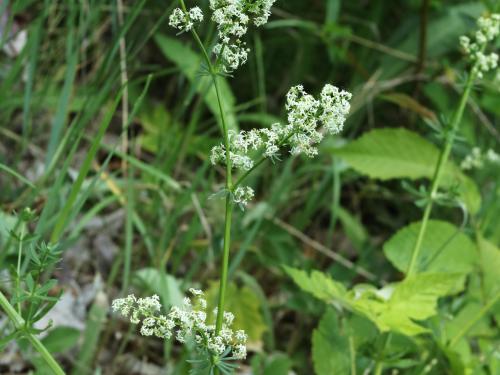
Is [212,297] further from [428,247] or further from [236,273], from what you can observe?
[428,247]

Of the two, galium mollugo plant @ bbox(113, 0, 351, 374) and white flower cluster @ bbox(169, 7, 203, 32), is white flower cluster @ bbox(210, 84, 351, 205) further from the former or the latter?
white flower cluster @ bbox(169, 7, 203, 32)

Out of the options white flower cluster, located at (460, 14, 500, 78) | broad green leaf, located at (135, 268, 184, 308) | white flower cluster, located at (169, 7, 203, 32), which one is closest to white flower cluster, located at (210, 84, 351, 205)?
white flower cluster, located at (169, 7, 203, 32)

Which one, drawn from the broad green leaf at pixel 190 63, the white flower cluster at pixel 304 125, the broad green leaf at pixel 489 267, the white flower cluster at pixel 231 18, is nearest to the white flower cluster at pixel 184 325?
the white flower cluster at pixel 304 125

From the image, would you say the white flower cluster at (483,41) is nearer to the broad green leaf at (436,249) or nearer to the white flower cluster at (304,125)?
the broad green leaf at (436,249)

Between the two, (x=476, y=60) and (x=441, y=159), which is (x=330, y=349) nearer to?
(x=441, y=159)

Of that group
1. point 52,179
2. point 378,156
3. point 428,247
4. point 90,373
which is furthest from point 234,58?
point 52,179

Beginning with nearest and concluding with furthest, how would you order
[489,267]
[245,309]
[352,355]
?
[352,355]
[489,267]
[245,309]

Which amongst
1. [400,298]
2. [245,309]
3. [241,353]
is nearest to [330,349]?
[400,298]
